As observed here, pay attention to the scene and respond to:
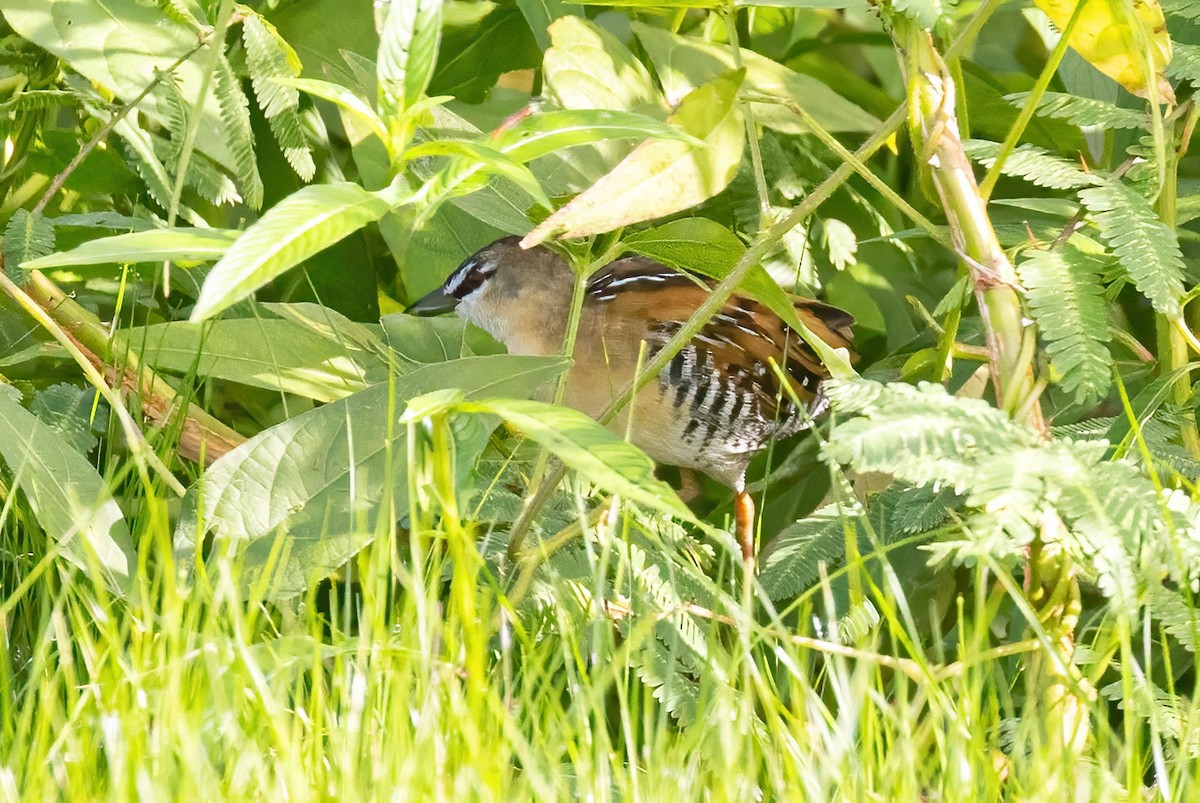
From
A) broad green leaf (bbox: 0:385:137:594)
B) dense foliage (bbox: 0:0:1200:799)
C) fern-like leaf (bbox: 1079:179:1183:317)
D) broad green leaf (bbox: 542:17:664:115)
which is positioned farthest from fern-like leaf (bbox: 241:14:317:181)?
fern-like leaf (bbox: 1079:179:1183:317)

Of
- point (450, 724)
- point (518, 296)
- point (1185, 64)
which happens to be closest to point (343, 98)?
point (450, 724)

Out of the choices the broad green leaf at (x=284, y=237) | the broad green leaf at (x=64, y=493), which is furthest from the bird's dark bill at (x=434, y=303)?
the broad green leaf at (x=284, y=237)

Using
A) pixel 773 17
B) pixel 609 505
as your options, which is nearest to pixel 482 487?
pixel 609 505

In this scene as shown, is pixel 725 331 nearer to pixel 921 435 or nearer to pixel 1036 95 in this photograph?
pixel 1036 95

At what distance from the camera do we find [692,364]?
2229 millimetres

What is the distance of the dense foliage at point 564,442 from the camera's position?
3.68 ft

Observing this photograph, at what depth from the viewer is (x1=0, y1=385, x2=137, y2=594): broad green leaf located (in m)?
1.43

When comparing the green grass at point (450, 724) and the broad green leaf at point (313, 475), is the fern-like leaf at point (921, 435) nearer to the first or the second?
the green grass at point (450, 724)

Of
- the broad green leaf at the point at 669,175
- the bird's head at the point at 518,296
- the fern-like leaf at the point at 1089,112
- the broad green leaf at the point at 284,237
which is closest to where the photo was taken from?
the broad green leaf at the point at 284,237

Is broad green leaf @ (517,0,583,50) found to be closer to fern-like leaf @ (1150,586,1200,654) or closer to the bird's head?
the bird's head

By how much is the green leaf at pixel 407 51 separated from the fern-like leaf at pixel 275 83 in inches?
22.4

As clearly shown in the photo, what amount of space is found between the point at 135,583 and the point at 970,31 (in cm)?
99

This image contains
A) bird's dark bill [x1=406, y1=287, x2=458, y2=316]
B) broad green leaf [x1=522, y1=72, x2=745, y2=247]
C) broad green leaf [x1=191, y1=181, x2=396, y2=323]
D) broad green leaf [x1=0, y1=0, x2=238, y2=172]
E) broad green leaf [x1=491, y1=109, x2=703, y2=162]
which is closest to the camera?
broad green leaf [x1=191, y1=181, x2=396, y2=323]

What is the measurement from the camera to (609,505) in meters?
1.47
